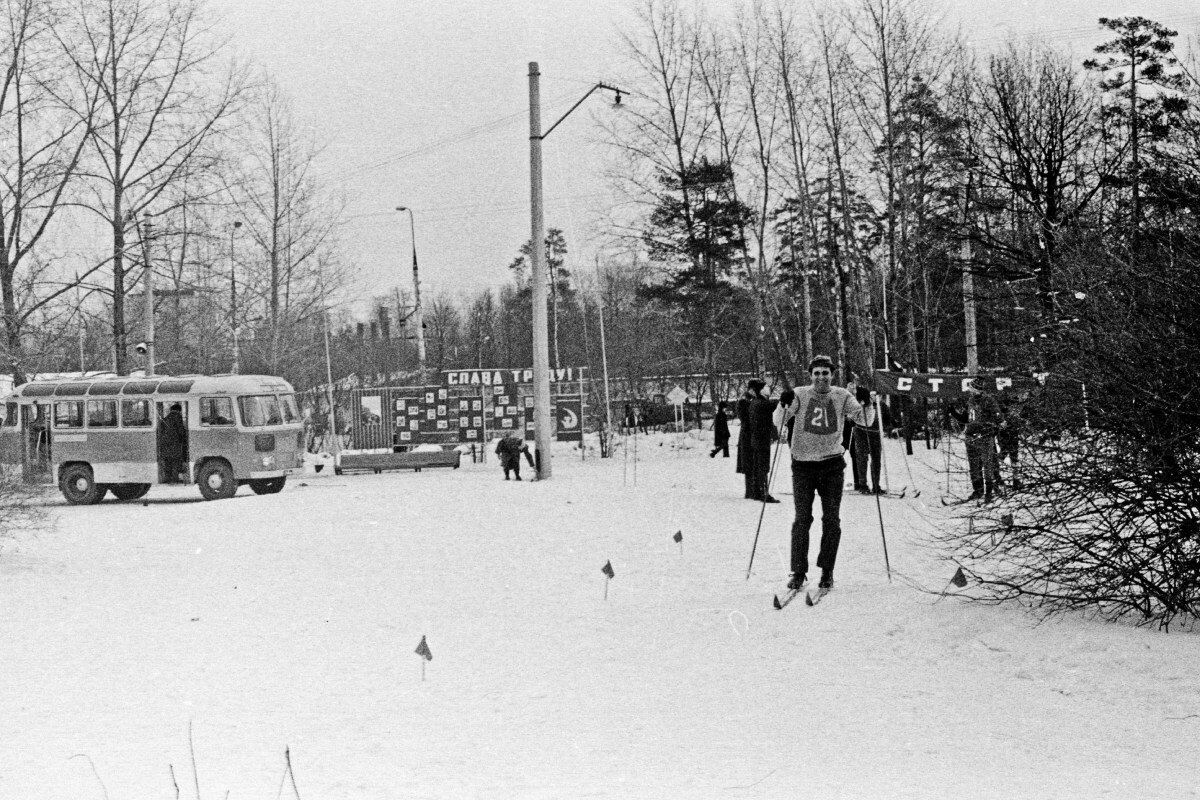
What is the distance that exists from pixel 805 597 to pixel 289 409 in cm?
1775

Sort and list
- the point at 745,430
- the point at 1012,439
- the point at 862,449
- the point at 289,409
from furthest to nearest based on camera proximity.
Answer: the point at 289,409 < the point at 862,449 < the point at 745,430 < the point at 1012,439

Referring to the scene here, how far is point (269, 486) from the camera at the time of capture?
965 inches

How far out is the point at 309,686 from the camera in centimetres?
676

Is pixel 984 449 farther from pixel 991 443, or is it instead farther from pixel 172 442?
pixel 172 442

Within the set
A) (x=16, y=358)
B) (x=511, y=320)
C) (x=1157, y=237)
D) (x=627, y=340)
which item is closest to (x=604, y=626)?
(x=1157, y=237)

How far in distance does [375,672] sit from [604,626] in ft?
6.05

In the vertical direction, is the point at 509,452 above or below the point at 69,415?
below

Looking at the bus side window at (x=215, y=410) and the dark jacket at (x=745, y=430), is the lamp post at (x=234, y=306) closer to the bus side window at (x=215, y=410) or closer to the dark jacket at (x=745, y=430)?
the bus side window at (x=215, y=410)

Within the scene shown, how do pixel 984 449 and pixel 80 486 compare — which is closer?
pixel 984 449

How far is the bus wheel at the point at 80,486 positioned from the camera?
76.1 ft

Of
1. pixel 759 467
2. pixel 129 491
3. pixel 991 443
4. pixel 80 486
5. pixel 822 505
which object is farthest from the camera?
pixel 129 491

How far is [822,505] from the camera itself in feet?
31.0

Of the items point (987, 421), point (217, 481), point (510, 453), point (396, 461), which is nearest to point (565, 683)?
point (987, 421)

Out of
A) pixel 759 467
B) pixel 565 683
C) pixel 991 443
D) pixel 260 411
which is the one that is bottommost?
pixel 565 683
